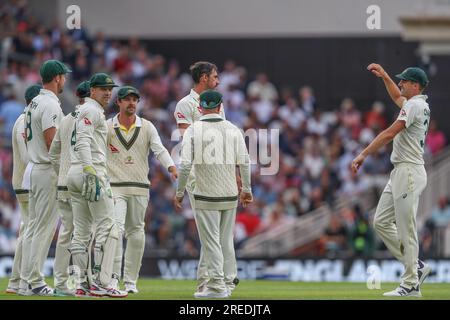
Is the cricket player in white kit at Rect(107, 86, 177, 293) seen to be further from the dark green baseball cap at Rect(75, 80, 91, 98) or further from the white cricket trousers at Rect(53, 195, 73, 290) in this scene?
the white cricket trousers at Rect(53, 195, 73, 290)

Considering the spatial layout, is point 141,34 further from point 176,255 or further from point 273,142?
point 176,255

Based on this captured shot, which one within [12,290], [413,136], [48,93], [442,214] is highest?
[48,93]

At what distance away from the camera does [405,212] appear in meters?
13.8

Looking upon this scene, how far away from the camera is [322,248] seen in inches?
930

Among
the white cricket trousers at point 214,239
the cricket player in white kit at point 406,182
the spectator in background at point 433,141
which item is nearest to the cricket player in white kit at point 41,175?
the white cricket trousers at point 214,239

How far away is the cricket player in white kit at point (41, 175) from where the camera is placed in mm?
13633

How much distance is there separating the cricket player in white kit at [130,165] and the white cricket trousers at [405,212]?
8.54 ft

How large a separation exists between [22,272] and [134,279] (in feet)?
4.95

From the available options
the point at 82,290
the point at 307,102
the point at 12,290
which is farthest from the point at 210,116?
the point at 307,102

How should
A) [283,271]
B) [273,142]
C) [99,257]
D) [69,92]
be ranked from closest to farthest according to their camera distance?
1. [99,257]
2. [283,271]
3. [273,142]
4. [69,92]

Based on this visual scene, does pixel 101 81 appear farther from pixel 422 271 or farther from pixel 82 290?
pixel 422 271

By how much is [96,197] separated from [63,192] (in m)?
0.64

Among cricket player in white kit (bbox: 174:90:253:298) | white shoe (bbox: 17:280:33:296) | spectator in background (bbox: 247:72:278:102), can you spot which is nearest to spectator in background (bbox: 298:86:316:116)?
spectator in background (bbox: 247:72:278:102)

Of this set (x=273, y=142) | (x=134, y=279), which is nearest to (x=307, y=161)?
(x=273, y=142)
